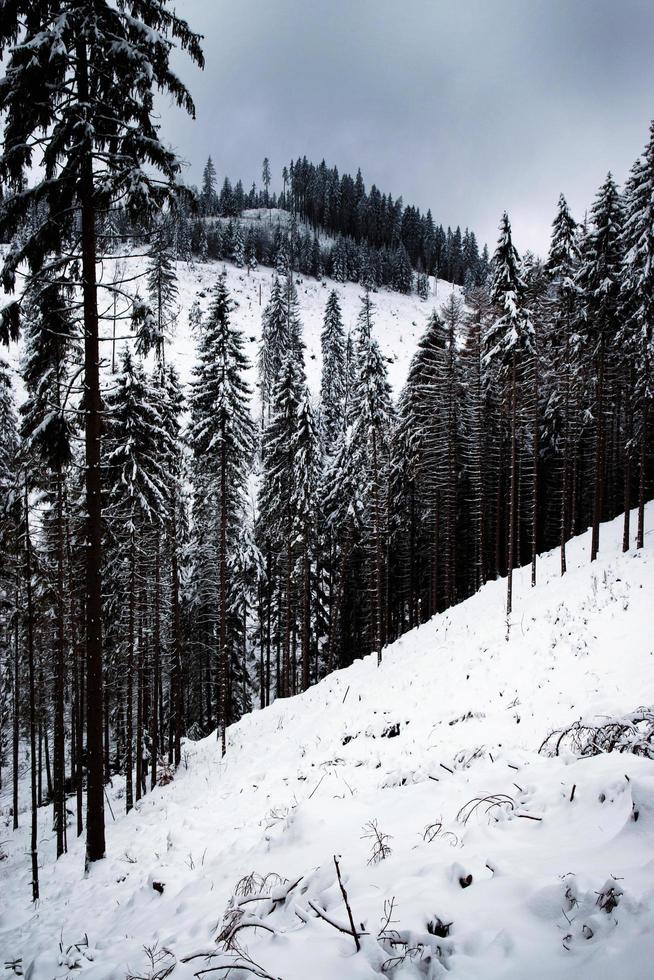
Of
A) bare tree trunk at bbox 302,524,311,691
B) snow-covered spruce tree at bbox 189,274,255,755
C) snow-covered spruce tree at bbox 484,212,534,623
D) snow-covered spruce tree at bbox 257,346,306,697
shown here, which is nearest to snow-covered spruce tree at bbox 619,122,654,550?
snow-covered spruce tree at bbox 484,212,534,623

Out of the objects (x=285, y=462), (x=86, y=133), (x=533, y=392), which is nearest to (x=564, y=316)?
(x=533, y=392)

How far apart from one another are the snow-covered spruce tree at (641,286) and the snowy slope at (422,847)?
1060cm

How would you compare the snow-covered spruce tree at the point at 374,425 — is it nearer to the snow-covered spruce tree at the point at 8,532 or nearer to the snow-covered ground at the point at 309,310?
the snow-covered spruce tree at the point at 8,532

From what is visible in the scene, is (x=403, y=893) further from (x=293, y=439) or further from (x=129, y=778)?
(x=293, y=439)

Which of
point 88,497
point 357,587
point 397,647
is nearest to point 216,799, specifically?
point 88,497

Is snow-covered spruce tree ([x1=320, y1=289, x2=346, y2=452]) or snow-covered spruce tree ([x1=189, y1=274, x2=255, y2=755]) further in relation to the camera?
snow-covered spruce tree ([x1=320, y1=289, x2=346, y2=452])

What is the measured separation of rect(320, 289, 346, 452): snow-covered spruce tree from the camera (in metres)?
47.9

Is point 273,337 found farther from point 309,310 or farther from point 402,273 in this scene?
point 402,273

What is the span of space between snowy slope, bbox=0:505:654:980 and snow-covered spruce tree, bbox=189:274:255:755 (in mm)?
8213

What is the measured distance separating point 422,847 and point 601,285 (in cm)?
2519

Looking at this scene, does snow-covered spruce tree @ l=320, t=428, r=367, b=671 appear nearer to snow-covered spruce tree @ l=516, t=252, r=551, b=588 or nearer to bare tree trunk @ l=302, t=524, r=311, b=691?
bare tree trunk @ l=302, t=524, r=311, b=691

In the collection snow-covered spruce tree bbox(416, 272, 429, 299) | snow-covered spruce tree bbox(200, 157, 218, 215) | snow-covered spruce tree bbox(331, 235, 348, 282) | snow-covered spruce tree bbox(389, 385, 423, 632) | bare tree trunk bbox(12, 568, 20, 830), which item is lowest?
bare tree trunk bbox(12, 568, 20, 830)

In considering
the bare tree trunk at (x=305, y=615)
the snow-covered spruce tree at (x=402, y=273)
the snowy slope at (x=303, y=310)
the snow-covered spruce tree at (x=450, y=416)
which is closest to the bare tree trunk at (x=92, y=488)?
the bare tree trunk at (x=305, y=615)

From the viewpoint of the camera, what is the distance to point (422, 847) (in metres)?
4.98
